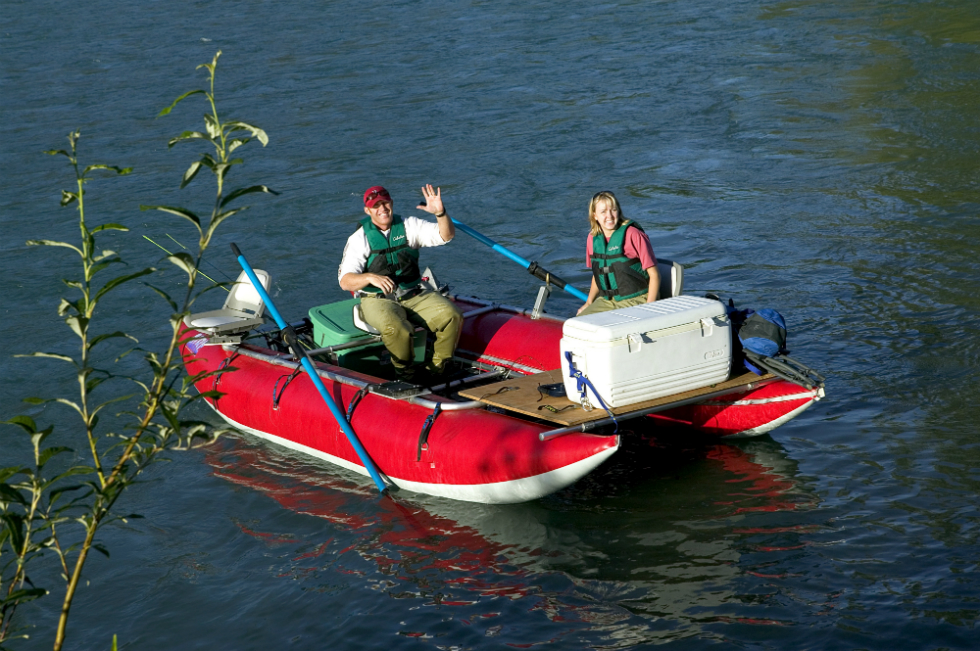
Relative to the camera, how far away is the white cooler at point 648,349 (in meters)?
5.43

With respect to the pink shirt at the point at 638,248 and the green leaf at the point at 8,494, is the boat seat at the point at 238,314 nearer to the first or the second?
the pink shirt at the point at 638,248

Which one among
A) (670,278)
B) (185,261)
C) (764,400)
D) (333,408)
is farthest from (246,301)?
(185,261)

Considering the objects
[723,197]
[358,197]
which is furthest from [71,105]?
[723,197]

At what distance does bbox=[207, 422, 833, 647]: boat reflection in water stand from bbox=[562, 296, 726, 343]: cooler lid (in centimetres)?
111

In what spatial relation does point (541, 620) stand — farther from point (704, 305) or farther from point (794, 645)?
point (704, 305)

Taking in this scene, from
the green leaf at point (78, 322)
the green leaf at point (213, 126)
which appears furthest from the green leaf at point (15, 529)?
the green leaf at point (213, 126)

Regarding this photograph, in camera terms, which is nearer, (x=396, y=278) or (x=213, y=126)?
(x=213, y=126)

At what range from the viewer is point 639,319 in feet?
18.1

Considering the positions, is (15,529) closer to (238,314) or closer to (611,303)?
(611,303)

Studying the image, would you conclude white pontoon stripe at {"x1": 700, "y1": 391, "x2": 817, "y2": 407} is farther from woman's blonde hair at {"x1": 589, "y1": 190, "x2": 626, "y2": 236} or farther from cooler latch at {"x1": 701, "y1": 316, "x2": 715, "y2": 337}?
woman's blonde hair at {"x1": 589, "y1": 190, "x2": 626, "y2": 236}

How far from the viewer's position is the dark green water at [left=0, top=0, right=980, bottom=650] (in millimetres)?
5246

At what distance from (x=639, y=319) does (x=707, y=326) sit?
1.25ft

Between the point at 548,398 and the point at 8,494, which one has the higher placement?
the point at 8,494

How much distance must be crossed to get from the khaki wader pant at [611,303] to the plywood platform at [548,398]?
51 centimetres
